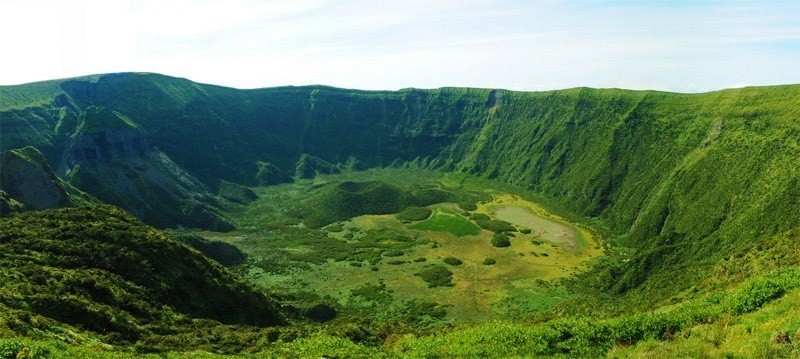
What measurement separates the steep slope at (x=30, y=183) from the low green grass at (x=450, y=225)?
84.6 m

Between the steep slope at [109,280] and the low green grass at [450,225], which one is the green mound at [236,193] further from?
the steep slope at [109,280]

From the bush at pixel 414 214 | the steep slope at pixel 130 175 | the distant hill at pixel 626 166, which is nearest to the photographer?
the distant hill at pixel 626 166

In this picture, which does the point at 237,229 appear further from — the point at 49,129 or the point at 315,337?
the point at 315,337

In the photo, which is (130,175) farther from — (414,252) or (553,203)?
(553,203)

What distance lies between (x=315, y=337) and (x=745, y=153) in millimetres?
109558

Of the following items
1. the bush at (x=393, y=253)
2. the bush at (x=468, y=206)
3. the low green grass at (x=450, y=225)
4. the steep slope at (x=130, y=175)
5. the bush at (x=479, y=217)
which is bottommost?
the bush at (x=393, y=253)

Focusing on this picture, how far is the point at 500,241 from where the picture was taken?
4402 inches

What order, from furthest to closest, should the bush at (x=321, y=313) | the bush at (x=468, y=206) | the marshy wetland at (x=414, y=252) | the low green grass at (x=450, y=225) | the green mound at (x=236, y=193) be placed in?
the green mound at (x=236, y=193)
the bush at (x=468, y=206)
the low green grass at (x=450, y=225)
the marshy wetland at (x=414, y=252)
the bush at (x=321, y=313)

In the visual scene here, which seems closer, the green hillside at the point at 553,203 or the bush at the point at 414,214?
the green hillside at the point at 553,203

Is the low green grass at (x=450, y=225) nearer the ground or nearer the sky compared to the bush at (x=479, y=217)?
nearer the ground

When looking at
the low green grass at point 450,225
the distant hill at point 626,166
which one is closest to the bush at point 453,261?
the low green grass at point 450,225

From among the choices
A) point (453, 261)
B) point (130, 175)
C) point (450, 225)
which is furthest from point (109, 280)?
point (130, 175)

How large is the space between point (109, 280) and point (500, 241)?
3296 inches

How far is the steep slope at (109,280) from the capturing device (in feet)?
135
